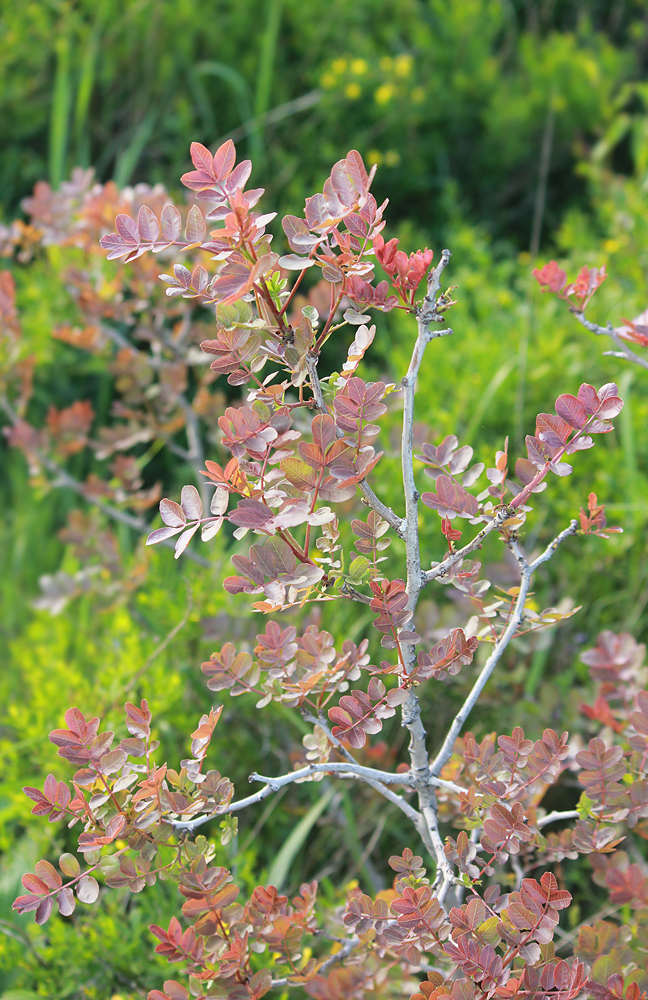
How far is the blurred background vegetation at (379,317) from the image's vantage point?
1.50m

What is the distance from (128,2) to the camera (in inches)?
130

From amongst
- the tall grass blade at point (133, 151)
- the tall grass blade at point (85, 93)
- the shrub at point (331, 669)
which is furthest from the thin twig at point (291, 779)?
the tall grass blade at point (85, 93)

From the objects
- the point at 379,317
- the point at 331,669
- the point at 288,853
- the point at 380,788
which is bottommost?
the point at 288,853

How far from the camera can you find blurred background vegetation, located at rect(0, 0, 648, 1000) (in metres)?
1.50

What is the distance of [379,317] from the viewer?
8.77 feet

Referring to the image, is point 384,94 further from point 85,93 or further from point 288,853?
point 288,853

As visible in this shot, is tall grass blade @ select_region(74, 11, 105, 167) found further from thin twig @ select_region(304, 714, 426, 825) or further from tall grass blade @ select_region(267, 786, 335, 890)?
thin twig @ select_region(304, 714, 426, 825)

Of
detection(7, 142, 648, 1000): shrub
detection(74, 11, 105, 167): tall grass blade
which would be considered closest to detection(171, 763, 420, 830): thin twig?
detection(7, 142, 648, 1000): shrub

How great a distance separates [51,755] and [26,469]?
4.54ft

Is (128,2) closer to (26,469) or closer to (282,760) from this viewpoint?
(26,469)

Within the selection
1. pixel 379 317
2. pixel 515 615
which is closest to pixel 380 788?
pixel 515 615

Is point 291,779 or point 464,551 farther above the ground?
point 464,551

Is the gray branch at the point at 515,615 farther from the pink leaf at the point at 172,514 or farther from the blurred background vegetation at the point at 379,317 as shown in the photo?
the blurred background vegetation at the point at 379,317

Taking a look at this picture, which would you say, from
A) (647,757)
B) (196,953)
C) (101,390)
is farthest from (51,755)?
(101,390)
